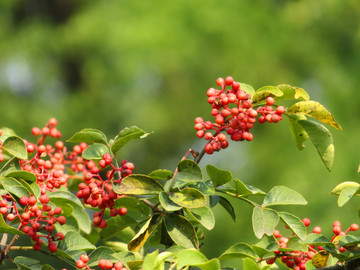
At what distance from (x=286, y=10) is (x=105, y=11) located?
2.11 metres

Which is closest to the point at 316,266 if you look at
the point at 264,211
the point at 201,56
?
the point at 264,211

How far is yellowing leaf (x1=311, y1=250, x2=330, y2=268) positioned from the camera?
1044mm

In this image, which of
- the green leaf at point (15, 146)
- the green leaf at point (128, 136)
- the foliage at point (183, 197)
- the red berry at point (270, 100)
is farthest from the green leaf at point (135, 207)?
the red berry at point (270, 100)

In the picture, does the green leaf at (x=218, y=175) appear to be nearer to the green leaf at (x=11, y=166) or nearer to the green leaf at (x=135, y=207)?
the green leaf at (x=135, y=207)

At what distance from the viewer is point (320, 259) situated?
3.44ft

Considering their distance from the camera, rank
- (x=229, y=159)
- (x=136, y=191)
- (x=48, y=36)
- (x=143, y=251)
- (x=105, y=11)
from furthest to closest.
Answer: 1. (x=48, y=36)
2. (x=105, y=11)
3. (x=229, y=159)
4. (x=143, y=251)
5. (x=136, y=191)

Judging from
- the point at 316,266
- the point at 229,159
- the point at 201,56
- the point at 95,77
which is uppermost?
the point at 316,266

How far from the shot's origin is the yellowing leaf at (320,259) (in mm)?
1044

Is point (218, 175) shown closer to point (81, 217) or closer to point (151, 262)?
point (151, 262)

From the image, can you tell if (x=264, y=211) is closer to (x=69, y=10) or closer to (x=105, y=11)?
(x=105, y=11)

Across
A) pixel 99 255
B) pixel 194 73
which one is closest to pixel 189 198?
pixel 99 255

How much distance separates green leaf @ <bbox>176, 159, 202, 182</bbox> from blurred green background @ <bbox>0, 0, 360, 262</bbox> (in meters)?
3.75

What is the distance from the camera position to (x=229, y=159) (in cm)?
610

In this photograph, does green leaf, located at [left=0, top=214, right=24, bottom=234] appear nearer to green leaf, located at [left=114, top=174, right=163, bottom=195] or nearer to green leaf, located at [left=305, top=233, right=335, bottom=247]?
green leaf, located at [left=114, top=174, right=163, bottom=195]
